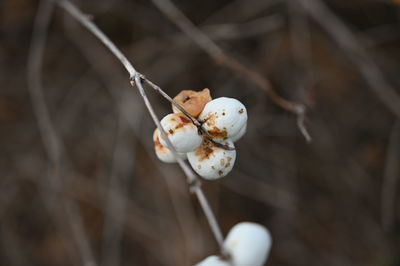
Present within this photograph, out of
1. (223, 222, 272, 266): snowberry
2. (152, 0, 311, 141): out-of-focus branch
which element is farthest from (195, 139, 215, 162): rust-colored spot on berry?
(152, 0, 311, 141): out-of-focus branch

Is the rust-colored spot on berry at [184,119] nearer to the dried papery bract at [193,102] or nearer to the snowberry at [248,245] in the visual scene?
the dried papery bract at [193,102]

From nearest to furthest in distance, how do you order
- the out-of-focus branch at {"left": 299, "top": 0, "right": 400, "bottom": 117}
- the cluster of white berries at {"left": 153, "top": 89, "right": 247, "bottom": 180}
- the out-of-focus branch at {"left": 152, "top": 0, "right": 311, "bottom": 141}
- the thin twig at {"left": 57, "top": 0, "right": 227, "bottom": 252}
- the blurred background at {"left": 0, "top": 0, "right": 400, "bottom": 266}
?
1. the thin twig at {"left": 57, "top": 0, "right": 227, "bottom": 252}
2. the cluster of white berries at {"left": 153, "top": 89, "right": 247, "bottom": 180}
3. the out-of-focus branch at {"left": 152, "top": 0, "right": 311, "bottom": 141}
4. the out-of-focus branch at {"left": 299, "top": 0, "right": 400, "bottom": 117}
5. the blurred background at {"left": 0, "top": 0, "right": 400, "bottom": 266}

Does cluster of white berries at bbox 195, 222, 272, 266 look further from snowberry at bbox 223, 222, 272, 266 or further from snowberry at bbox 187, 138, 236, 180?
snowberry at bbox 187, 138, 236, 180

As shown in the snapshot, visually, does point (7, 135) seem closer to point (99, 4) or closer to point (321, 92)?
point (99, 4)

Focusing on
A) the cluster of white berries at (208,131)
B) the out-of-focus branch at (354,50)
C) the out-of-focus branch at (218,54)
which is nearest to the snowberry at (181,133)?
the cluster of white berries at (208,131)

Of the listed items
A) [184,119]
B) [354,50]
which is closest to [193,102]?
[184,119]

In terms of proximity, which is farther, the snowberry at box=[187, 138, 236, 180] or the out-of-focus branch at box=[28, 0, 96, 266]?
→ the out-of-focus branch at box=[28, 0, 96, 266]
